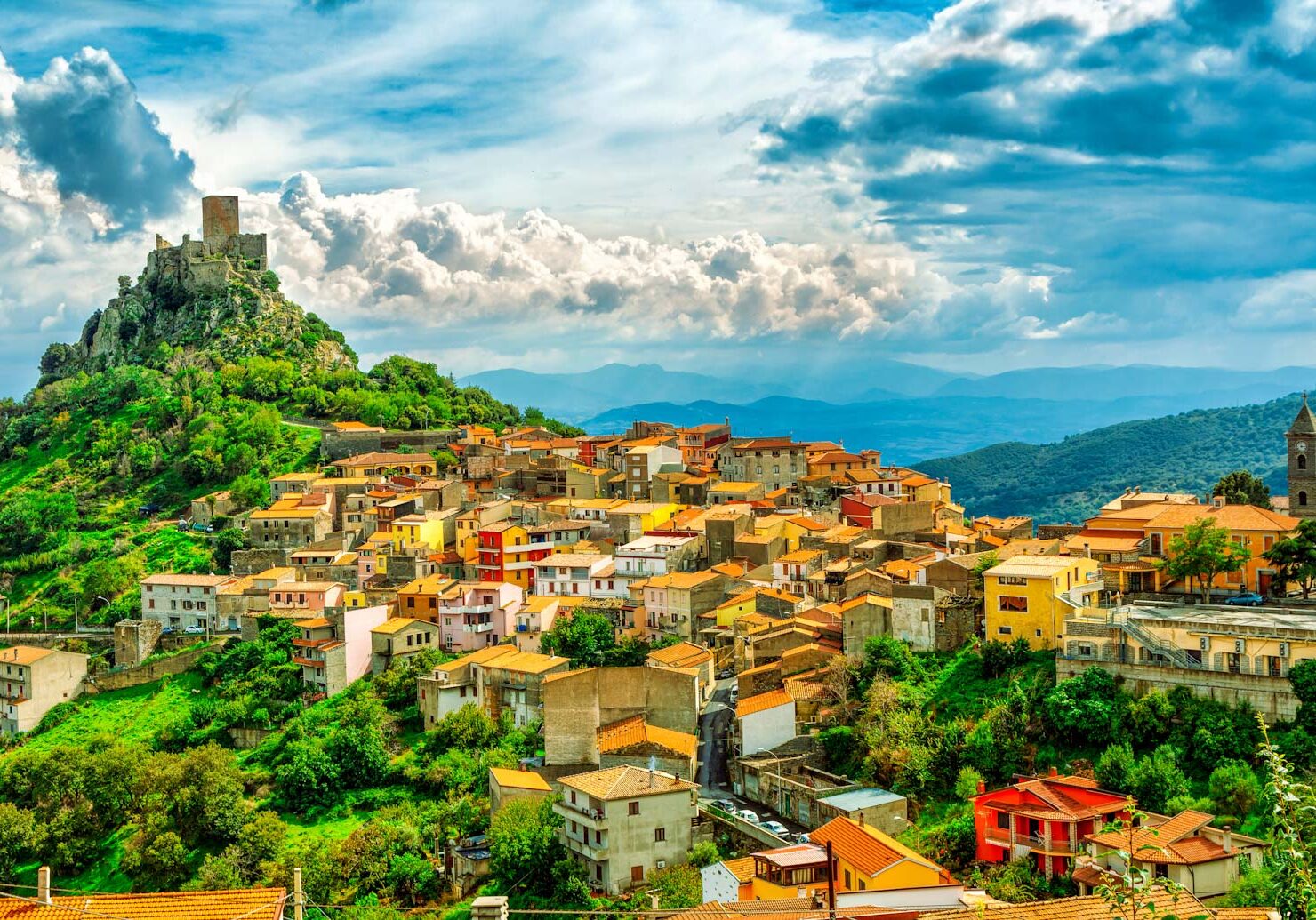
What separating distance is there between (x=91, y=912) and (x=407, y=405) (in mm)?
72119

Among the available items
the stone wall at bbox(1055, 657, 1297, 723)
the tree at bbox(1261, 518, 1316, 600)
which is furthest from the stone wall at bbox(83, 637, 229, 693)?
the tree at bbox(1261, 518, 1316, 600)

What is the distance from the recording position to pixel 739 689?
39156 millimetres

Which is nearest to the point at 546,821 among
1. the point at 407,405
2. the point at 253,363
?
the point at 407,405

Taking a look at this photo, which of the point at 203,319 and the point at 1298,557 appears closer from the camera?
the point at 1298,557

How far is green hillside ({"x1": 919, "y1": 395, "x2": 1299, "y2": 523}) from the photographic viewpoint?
134 m

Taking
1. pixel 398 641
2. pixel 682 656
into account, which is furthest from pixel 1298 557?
pixel 398 641

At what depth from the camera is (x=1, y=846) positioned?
40062 mm

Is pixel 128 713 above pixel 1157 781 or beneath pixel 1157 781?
beneath

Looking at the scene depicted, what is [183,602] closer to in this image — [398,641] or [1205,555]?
[398,641]

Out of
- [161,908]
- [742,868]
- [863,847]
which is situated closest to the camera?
[161,908]

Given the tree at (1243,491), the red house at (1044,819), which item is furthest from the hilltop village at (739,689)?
the tree at (1243,491)

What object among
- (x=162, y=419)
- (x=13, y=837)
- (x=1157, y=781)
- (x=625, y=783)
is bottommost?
(x=13, y=837)

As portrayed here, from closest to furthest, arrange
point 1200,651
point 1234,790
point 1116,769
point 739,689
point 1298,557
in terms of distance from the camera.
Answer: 1. point 1234,790
2. point 1116,769
3. point 1200,651
4. point 1298,557
5. point 739,689

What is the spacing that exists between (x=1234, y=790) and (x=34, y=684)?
4501cm
